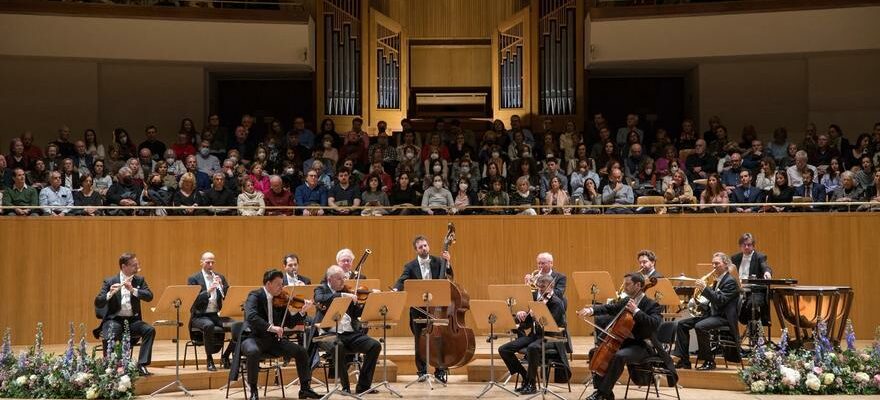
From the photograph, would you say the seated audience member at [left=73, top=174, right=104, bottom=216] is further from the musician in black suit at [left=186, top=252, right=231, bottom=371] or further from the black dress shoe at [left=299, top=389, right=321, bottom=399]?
the black dress shoe at [left=299, top=389, right=321, bottom=399]

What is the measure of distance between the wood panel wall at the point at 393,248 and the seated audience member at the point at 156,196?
0.19 meters

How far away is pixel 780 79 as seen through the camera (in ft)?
57.3

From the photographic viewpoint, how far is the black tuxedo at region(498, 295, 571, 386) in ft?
33.1

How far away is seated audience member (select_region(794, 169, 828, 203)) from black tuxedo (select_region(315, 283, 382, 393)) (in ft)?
19.0

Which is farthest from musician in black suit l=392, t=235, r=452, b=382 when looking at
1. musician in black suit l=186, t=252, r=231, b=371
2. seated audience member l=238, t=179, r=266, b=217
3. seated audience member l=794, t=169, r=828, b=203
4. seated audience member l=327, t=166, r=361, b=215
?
seated audience member l=794, t=169, r=828, b=203

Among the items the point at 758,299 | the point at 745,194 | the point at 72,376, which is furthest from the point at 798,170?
the point at 72,376

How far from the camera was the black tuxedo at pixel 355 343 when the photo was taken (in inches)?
393

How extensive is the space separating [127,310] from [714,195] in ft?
21.7

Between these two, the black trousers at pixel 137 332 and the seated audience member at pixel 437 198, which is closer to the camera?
the black trousers at pixel 137 332

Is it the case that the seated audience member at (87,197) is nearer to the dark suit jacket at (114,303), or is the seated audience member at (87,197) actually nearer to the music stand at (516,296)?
the dark suit jacket at (114,303)

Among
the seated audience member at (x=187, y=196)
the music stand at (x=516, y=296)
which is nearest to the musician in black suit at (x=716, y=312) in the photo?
the music stand at (x=516, y=296)

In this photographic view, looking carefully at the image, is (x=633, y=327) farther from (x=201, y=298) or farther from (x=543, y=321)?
(x=201, y=298)

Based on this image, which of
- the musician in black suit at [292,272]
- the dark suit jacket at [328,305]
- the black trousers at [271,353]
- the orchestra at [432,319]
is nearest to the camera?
the orchestra at [432,319]

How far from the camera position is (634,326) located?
30.2 ft
